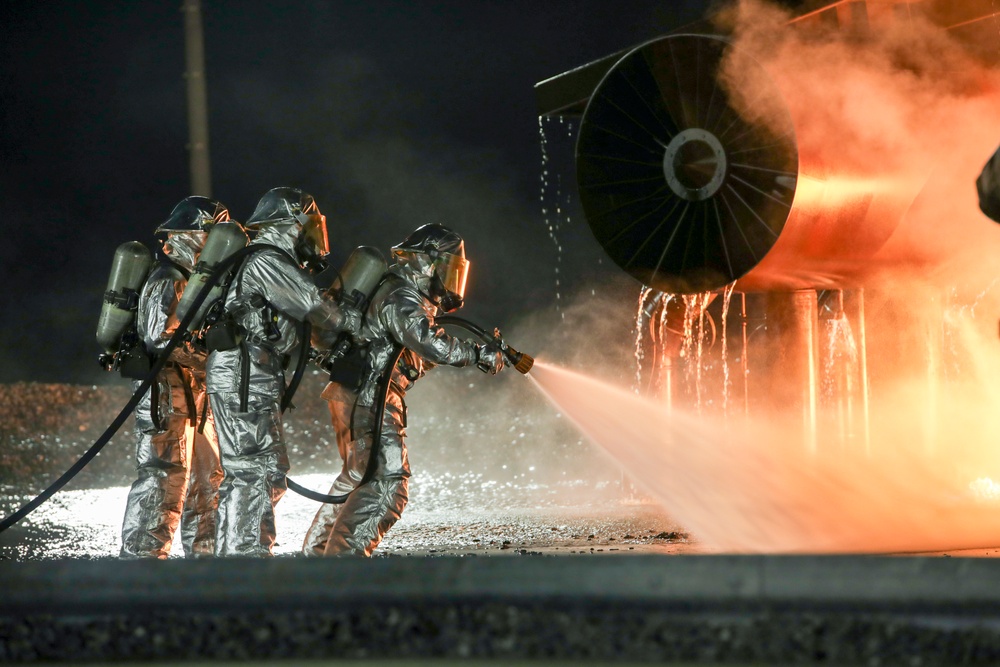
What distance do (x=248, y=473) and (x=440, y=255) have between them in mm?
1389

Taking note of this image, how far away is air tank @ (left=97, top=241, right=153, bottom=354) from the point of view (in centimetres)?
581

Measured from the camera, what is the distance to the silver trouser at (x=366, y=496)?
525 cm

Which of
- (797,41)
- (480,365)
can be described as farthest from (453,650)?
(797,41)

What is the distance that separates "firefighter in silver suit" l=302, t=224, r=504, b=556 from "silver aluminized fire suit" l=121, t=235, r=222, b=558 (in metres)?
0.74

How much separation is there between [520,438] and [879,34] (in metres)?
8.60

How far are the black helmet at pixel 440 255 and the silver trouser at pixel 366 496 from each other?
575 millimetres

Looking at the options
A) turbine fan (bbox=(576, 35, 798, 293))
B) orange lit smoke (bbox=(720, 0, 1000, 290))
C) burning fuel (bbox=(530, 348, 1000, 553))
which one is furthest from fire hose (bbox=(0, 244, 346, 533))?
orange lit smoke (bbox=(720, 0, 1000, 290))

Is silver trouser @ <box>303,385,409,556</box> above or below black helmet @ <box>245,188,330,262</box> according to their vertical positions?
below

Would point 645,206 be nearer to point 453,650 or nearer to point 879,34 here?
point 879,34

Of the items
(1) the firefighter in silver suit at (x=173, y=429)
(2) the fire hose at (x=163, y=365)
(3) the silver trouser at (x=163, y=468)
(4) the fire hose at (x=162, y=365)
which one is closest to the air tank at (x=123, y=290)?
(1) the firefighter in silver suit at (x=173, y=429)

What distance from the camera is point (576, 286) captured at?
11.9 meters

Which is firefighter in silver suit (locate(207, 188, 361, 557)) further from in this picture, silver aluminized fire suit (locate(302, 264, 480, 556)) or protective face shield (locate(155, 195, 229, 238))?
protective face shield (locate(155, 195, 229, 238))

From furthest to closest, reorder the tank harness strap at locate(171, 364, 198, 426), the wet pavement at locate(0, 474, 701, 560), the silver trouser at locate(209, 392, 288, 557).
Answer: the wet pavement at locate(0, 474, 701, 560)
the tank harness strap at locate(171, 364, 198, 426)
the silver trouser at locate(209, 392, 288, 557)

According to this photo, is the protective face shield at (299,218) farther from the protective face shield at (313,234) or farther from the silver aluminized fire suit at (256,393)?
the silver aluminized fire suit at (256,393)
